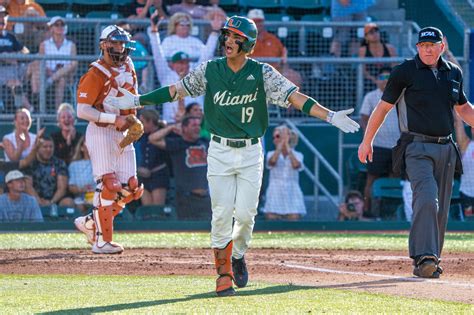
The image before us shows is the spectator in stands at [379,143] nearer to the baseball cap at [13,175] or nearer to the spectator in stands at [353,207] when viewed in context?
the spectator in stands at [353,207]

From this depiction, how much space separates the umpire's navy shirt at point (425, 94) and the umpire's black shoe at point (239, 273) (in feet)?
5.83

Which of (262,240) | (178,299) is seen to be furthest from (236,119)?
(262,240)

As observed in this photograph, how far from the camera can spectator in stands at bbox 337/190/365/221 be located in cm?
1523

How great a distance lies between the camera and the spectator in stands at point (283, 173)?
1499cm

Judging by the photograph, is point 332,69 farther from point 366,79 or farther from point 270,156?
point 270,156

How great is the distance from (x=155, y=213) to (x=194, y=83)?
732 centimetres

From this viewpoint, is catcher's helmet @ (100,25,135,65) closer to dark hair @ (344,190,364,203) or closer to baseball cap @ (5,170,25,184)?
baseball cap @ (5,170,25,184)

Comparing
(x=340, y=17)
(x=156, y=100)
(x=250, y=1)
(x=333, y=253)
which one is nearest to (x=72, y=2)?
(x=250, y=1)

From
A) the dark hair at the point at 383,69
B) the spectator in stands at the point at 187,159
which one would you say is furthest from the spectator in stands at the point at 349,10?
the spectator in stands at the point at 187,159

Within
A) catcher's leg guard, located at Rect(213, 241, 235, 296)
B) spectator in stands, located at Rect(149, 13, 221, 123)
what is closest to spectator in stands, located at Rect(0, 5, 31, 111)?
spectator in stands, located at Rect(149, 13, 221, 123)

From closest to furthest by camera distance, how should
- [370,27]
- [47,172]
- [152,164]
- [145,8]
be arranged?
[47,172]
[152,164]
[370,27]
[145,8]

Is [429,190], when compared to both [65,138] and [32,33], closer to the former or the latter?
[65,138]

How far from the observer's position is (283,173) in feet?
49.3

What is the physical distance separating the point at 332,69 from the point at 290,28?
1.00m
